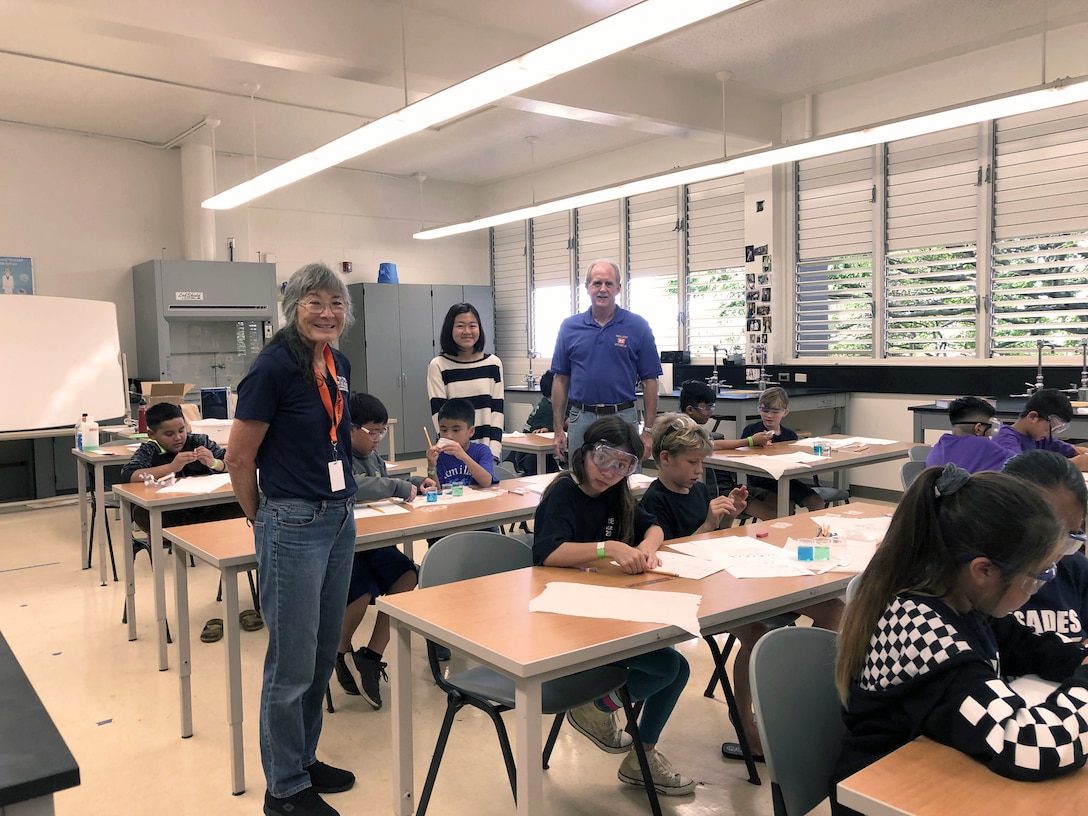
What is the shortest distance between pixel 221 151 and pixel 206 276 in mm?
1538

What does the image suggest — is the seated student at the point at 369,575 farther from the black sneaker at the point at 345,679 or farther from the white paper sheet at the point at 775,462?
the white paper sheet at the point at 775,462

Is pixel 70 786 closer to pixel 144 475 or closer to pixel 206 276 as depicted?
pixel 144 475

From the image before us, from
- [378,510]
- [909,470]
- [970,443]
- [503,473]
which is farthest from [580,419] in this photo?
[970,443]

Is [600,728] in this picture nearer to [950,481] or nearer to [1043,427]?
[950,481]

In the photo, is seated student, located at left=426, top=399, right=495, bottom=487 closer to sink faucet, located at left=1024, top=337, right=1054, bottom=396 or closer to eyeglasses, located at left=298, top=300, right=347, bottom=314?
eyeglasses, located at left=298, top=300, right=347, bottom=314

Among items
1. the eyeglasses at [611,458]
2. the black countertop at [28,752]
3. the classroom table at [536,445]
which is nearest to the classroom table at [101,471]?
the classroom table at [536,445]

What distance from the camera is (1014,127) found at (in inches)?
217

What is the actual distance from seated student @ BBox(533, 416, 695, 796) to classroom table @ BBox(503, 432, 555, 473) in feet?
7.45

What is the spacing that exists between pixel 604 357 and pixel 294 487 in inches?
85.9

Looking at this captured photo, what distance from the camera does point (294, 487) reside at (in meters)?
2.04

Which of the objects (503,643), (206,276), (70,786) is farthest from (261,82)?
(70,786)

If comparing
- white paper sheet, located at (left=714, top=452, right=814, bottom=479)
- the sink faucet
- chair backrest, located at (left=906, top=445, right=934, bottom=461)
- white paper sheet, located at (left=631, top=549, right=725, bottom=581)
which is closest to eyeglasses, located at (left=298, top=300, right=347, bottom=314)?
white paper sheet, located at (left=631, top=549, right=725, bottom=581)

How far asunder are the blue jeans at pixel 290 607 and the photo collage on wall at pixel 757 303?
544 cm

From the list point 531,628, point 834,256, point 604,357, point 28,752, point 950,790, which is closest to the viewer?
point 28,752
